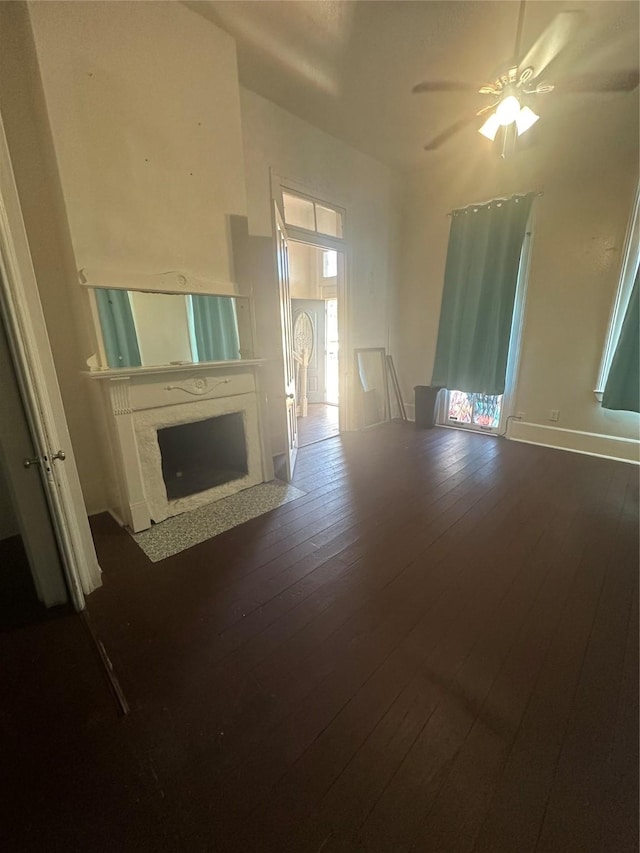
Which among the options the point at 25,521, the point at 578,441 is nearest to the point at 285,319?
the point at 25,521

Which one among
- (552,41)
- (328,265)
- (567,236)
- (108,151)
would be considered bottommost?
(567,236)

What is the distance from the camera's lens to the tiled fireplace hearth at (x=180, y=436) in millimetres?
2096

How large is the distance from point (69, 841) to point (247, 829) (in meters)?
0.46

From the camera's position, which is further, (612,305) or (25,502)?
(612,305)

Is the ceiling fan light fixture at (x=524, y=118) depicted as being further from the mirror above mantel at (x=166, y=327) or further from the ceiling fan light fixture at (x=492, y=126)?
the mirror above mantel at (x=166, y=327)

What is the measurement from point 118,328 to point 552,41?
2.91m

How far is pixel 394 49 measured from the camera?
229 centimetres

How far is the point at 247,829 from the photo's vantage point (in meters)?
0.90

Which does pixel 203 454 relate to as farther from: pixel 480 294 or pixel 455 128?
pixel 480 294

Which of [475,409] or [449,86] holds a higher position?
[449,86]

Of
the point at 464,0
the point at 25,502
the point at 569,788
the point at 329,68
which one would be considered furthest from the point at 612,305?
the point at 25,502

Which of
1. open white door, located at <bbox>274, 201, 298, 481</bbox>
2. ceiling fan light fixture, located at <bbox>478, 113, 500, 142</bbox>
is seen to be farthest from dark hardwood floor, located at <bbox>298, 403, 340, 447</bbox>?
ceiling fan light fixture, located at <bbox>478, 113, 500, 142</bbox>

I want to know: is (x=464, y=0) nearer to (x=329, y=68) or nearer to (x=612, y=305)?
(x=329, y=68)

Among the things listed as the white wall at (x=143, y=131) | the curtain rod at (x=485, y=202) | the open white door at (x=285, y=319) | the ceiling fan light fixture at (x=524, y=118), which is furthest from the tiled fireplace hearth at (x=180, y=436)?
the curtain rod at (x=485, y=202)
